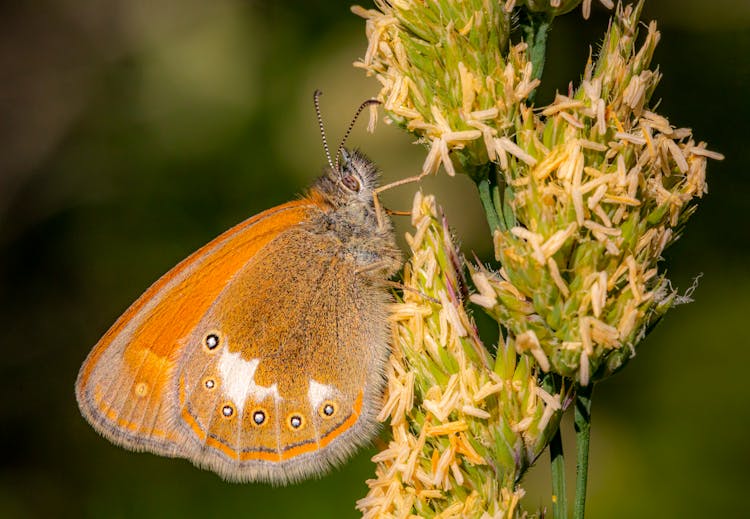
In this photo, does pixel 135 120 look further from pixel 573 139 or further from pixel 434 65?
pixel 573 139

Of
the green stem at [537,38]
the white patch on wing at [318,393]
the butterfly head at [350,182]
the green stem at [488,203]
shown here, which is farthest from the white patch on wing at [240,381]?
the green stem at [537,38]

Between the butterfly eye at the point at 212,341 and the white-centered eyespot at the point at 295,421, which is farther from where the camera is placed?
the butterfly eye at the point at 212,341

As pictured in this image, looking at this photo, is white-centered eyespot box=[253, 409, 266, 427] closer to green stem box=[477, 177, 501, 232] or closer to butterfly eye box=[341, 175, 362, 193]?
butterfly eye box=[341, 175, 362, 193]

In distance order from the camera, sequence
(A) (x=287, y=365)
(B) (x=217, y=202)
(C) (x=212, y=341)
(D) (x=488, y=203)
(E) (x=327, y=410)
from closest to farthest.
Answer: (D) (x=488, y=203)
(E) (x=327, y=410)
(A) (x=287, y=365)
(C) (x=212, y=341)
(B) (x=217, y=202)

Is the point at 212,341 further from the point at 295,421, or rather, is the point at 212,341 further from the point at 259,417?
the point at 295,421

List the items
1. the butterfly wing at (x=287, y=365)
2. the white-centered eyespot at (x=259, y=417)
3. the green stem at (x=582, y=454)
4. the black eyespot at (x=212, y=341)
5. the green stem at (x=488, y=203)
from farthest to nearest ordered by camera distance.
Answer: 1. the black eyespot at (x=212, y=341)
2. the white-centered eyespot at (x=259, y=417)
3. the butterfly wing at (x=287, y=365)
4. the green stem at (x=488, y=203)
5. the green stem at (x=582, y=454)

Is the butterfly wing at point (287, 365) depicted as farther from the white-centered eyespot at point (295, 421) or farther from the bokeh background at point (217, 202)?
the bokeh background at point (217, 202)

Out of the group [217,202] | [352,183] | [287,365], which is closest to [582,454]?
[287,365]
